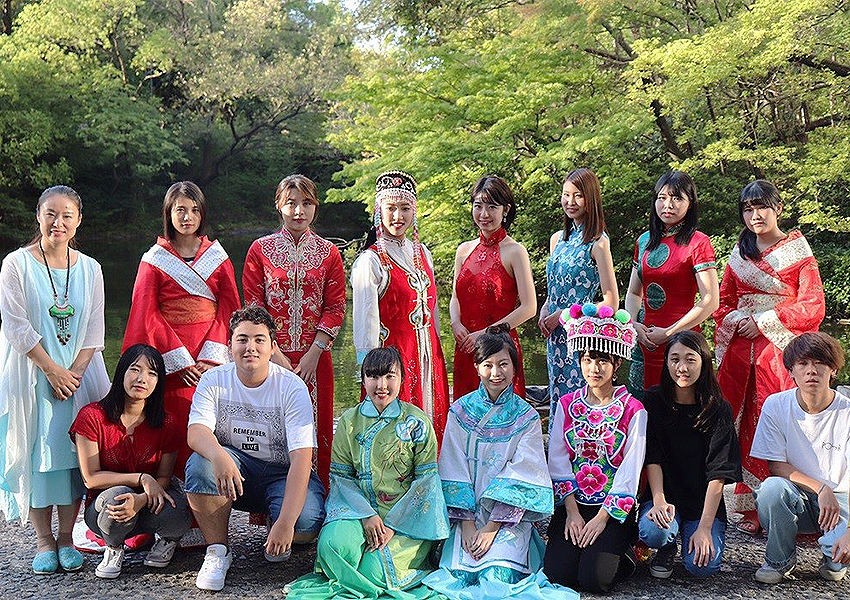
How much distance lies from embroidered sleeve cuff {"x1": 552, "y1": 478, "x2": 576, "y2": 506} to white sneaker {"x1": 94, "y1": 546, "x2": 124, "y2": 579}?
1.70 meters

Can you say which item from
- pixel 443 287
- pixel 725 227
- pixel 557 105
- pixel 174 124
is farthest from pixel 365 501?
pixel 174 124

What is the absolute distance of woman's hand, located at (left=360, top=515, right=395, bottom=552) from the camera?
309cm

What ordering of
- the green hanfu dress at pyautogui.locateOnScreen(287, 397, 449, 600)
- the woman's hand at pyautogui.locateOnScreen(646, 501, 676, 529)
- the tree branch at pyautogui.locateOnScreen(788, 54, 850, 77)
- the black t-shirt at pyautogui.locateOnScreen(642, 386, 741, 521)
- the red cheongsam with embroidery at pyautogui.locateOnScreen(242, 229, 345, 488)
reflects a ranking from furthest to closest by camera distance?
1. the tree branch at pyautogui.locateOnScreen(788, 54, 850, 77)
2. the red cheongsam with embroidery at pyautogui.locateOnScreen(242, 229, 345, 488)
3. the black t-shirt at pyautogui.locateOnScreen(642, 386, 741, 521)
4. the woman's hand at pyautogui.locateOnScreen(646, 501, 676, 529)
5. the green hanfu dress at pyautogui.locateOnScreen(287, 397, 449, 600)

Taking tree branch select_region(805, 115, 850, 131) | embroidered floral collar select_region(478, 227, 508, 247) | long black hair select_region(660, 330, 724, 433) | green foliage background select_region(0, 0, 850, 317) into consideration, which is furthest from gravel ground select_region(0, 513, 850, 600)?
tree branch select_region(805, 115, 850, 131)

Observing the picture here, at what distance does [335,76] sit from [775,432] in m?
22.6

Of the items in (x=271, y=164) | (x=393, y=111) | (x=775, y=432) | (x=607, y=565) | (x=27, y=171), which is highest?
(x=271, y=164)

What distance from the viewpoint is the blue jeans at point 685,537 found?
3135mm

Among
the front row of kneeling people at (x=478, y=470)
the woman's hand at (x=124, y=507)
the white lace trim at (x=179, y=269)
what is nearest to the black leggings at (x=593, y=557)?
the front row of kneeling people at (x=478, y=470)

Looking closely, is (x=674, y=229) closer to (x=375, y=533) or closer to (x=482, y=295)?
(x=482, y=295)

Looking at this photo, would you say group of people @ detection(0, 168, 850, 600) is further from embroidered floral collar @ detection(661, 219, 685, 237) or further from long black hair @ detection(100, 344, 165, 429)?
embroidered floral collar @ detection(661, 219, 685, 237)

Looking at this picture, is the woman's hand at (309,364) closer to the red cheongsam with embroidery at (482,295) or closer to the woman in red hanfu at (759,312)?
the red cheongsam with embroidery at (482,295)

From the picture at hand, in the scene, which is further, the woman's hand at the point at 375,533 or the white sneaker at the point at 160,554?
the white sneaker at the point at 160,554

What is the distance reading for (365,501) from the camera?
3168 millimetres

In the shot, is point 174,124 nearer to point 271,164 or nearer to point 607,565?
point 271,164
